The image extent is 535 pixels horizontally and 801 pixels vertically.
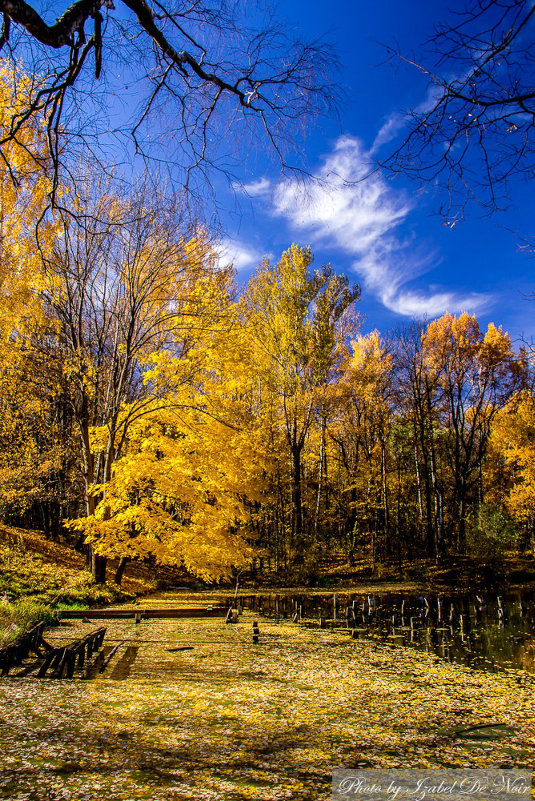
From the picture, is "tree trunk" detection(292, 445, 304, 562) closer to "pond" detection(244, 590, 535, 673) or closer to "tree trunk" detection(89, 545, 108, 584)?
"pond" detection(244, 590, 535, 673)

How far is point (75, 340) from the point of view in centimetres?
1436

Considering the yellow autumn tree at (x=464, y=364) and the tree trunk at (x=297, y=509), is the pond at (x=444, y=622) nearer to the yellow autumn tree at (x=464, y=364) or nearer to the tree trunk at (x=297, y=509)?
the tree trunk at (x=297, y=509)

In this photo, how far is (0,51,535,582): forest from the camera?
13086mm

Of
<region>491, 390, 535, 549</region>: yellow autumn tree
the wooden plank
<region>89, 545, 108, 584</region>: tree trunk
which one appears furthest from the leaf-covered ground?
<region>491, 390, 535, 549</region>: yellow autumn tree

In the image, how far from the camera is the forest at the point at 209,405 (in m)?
13.1

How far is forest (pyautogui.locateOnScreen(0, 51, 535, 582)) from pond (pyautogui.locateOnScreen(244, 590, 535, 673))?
104 inches

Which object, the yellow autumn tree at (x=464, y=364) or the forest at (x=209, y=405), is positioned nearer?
the forest at (x=209, y=405)

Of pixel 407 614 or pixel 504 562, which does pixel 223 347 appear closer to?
pixel 407 614

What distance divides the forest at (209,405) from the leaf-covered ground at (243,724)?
168 inches

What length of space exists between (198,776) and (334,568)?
2235 centimetres

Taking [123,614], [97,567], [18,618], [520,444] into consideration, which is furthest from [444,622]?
[520,444]

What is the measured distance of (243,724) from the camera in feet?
14.8

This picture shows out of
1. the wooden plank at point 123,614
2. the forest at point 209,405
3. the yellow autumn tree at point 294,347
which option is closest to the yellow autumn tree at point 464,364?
the forest at point 209,405

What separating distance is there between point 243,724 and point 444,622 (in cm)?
880
